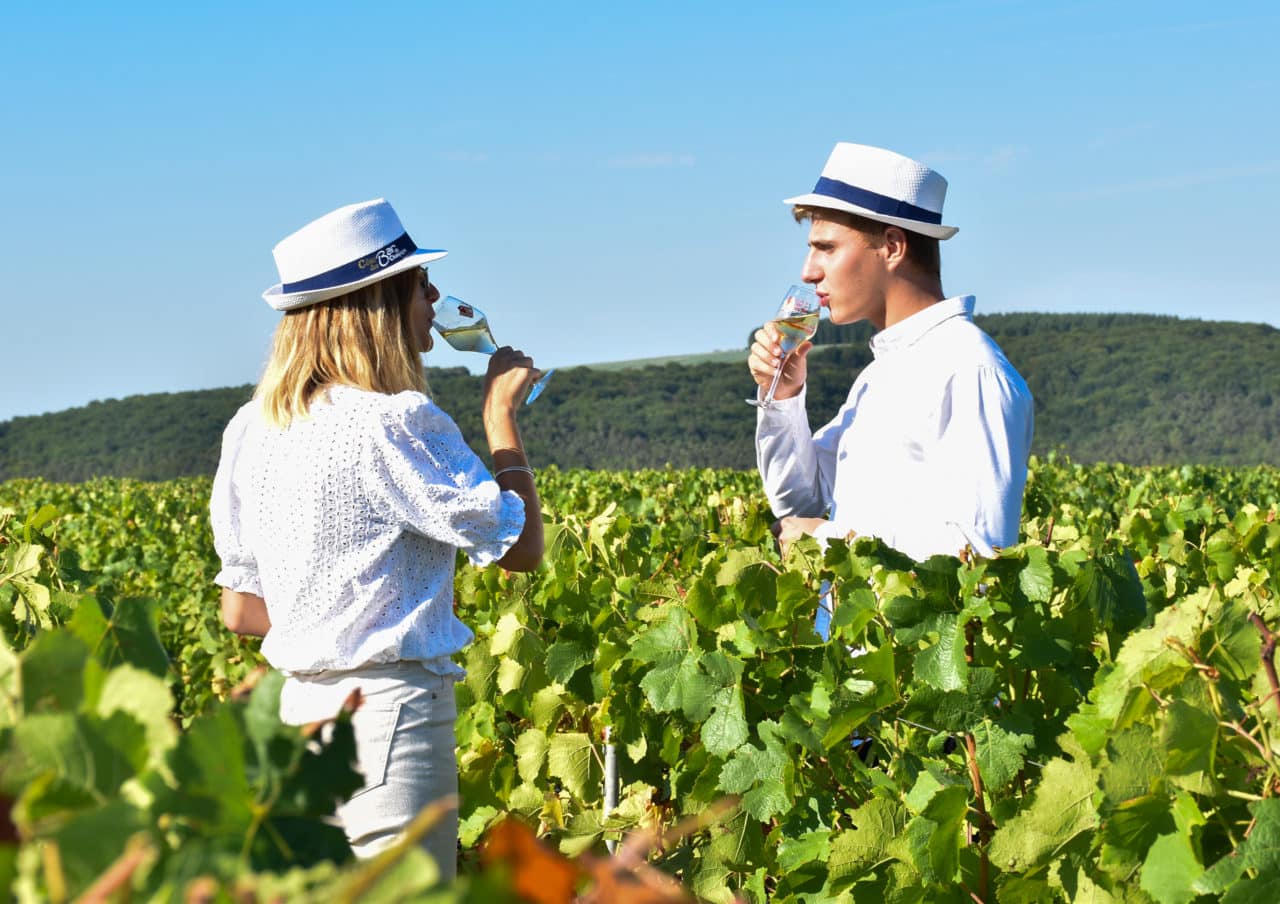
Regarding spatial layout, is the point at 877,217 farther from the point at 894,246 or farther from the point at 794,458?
the point at 794,458

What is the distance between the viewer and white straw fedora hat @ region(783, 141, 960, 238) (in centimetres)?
378

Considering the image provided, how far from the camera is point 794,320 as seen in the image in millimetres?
3912

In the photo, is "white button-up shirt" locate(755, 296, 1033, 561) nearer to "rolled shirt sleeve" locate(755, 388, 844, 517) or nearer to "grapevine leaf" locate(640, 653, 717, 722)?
"rolled shirt sleeve" locate(755, 388, 844, 517)

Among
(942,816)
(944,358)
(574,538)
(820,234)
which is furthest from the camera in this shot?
(574,538)

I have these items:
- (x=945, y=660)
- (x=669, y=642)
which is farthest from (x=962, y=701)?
(x=669, y=642)

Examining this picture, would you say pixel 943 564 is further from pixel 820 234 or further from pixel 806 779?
pixel 820 234

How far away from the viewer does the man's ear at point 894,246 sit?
3822 millimetres

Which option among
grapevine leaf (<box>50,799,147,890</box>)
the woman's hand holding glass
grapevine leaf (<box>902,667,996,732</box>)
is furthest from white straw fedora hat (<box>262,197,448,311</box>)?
grapevine leaf (<box>50,799,147,890</box>)

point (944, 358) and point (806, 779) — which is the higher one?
point (944, 358)

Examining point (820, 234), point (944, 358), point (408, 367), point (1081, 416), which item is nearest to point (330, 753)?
point (408, 367)

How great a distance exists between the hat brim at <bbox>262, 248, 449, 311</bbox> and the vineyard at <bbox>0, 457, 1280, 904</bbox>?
81cm

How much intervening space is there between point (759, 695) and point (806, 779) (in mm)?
208

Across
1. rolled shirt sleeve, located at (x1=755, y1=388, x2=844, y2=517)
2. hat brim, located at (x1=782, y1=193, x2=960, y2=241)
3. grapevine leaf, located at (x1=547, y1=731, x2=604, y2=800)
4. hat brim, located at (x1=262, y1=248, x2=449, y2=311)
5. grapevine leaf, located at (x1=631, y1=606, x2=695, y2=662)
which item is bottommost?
grapevine leaf, located at (x1=547, y1=731, x2=604, y2=800)

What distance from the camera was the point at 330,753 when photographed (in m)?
1.12
